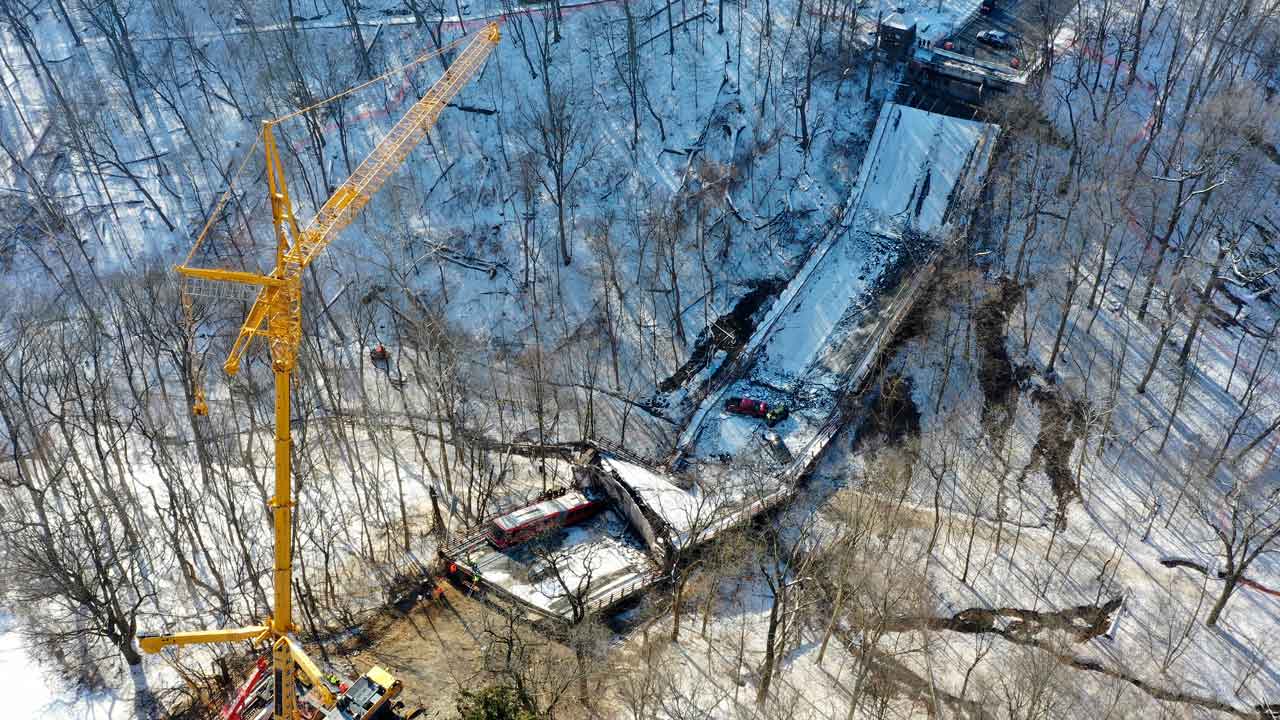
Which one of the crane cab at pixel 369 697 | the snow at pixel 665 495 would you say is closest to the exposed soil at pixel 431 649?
the crane cab at pixel 369 697

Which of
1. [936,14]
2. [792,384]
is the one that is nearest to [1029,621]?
[792,384]

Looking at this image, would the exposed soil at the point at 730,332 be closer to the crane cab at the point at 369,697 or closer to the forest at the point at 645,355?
the forest at the point at 645,355

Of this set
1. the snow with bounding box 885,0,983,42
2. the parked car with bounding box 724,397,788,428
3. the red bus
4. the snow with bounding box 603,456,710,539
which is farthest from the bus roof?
the snow with bounding box 885,0,983,42

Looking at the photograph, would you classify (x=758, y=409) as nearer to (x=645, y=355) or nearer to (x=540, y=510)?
(x=645, y=355)

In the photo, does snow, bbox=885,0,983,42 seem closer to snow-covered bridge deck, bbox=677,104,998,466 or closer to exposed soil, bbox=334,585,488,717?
snow-covered bridge deck, bbox=677,104,998,466

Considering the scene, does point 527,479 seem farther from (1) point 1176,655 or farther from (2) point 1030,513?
(1) point 1176,655
